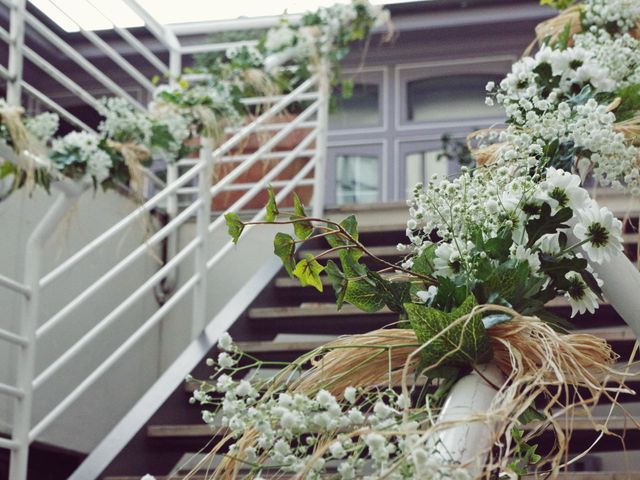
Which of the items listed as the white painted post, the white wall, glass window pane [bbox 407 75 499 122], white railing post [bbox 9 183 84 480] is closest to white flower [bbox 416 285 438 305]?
the white painted post

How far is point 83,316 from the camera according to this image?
4.30 metres

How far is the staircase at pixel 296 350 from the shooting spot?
9.19 ft

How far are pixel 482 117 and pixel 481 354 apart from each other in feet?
17.4

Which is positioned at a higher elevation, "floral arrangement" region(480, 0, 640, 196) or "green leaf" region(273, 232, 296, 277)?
"floral arrangement" region(480, 0, 640, 196)

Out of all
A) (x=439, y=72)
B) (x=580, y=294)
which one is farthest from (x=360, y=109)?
(x=580, y=294)

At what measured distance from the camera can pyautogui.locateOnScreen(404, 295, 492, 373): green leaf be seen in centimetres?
108

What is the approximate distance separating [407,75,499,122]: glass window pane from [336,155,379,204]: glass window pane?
400 millimetres

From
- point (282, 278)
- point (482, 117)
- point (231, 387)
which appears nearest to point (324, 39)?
point (282, 278)

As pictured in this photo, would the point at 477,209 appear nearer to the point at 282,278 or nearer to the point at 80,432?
the point at 282,278

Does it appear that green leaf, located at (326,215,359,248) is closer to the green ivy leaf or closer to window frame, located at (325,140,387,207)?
the green ivy leaf

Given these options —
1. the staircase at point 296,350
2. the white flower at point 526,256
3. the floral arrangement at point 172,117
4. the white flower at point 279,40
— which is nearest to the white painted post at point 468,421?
the white flower at point 526,256

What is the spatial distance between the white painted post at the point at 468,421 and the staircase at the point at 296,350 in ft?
4.84

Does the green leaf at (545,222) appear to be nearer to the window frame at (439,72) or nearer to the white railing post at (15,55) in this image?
the white railing post at (15,55)

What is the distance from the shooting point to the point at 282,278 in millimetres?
4082
